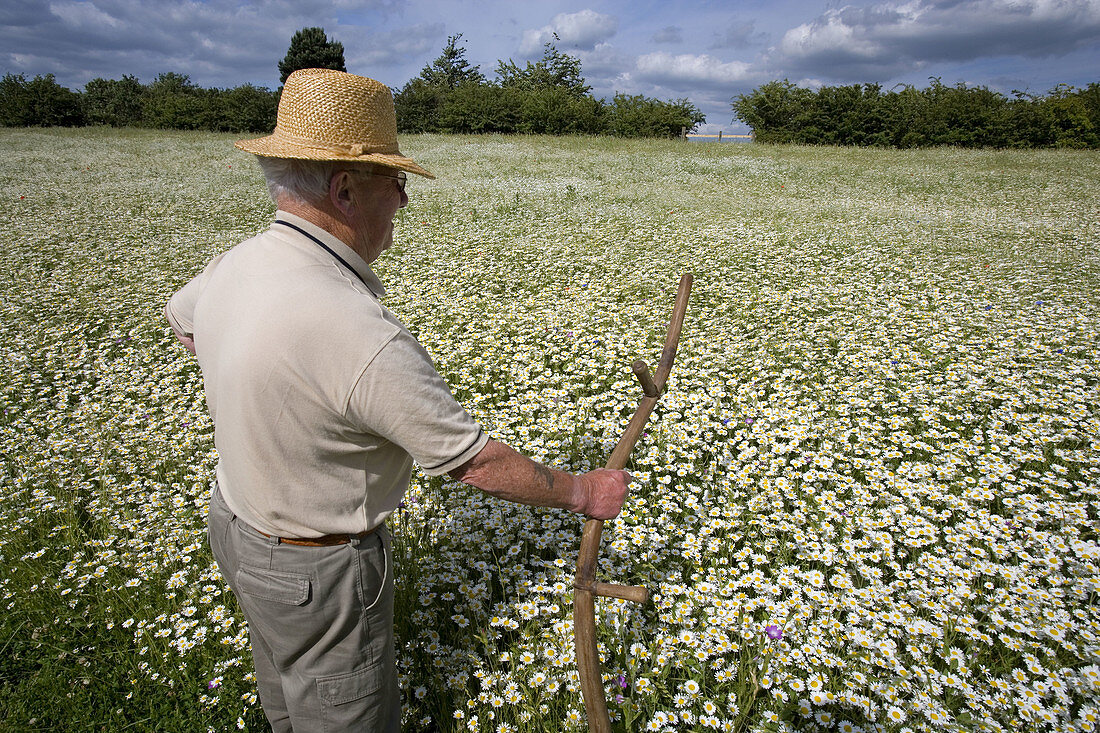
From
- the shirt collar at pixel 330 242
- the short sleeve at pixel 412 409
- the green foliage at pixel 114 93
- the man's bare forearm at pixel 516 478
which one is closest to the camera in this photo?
the short sleeve at pixel 412 409

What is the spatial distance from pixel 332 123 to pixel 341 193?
0.69ft

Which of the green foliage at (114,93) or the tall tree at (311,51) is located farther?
the green foliage at (114,93)

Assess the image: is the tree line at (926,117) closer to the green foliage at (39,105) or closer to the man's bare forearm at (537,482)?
the man's bare forearm at (537,482)

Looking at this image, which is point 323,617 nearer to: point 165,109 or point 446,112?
point 446,112

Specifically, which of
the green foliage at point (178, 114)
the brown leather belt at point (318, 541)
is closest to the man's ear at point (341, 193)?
the brown leather belt at point (318, 541)

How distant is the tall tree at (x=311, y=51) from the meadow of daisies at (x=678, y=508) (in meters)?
44.6

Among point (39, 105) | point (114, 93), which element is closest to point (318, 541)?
point (39, 105)

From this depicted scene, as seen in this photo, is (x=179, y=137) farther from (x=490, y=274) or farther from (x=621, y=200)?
(x=490, y=274)

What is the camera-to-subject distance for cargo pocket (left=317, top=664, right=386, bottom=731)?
6.24ft

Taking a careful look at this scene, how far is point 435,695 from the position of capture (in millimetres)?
2588

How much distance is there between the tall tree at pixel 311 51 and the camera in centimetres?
4647

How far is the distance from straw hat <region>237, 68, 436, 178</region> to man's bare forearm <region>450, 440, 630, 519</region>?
919mm

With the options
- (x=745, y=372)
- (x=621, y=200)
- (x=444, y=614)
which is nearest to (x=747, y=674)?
(x=444, y=614)

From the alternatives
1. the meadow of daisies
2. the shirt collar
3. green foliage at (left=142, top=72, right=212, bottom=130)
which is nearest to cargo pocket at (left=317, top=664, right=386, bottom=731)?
the meadow of daisies
